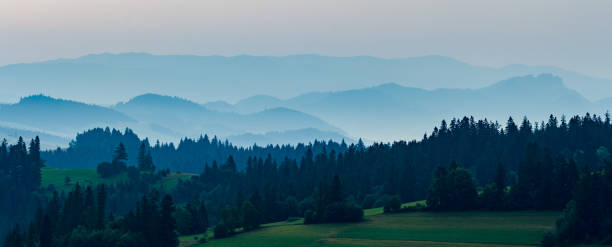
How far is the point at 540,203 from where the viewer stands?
154250 mm

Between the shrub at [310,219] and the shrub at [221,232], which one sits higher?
the shrub at [310,219]

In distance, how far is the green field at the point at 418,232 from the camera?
128m

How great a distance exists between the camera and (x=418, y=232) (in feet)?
456

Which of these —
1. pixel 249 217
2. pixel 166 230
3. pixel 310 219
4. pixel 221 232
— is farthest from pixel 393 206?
pixel 166 230

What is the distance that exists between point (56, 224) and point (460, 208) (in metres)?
80.1

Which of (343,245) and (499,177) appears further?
(499,177)

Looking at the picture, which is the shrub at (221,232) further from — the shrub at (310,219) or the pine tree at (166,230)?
the shrub at (310,219)

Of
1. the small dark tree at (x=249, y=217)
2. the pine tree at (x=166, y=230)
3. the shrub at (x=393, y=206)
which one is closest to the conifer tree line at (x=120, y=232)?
the pine tree at (x=166, y=230)

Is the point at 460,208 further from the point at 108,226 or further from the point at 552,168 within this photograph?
the point at 108,226

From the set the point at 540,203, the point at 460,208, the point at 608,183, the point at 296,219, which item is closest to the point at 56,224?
the point at 296,219

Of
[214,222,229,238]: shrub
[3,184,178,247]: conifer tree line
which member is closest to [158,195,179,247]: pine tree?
[3,184,178,247]: conifer tree line

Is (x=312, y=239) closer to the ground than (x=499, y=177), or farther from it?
closer to the ground

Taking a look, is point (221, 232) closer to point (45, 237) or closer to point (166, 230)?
point (166, 230)

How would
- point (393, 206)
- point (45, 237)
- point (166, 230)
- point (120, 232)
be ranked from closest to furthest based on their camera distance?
→ point (120, 232)
point (166, 230)
point (45, 237)
point (393, 206)
